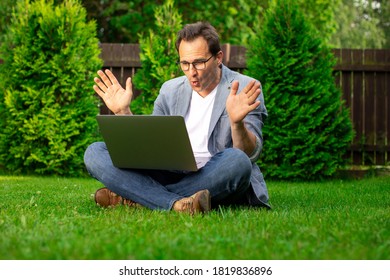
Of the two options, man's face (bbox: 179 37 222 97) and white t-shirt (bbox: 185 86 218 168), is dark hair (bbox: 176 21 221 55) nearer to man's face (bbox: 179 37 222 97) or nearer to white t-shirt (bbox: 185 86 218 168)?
man's face (bbox: 179 37 222 97)

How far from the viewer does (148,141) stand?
13.0 ft

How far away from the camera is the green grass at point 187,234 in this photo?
2576mm

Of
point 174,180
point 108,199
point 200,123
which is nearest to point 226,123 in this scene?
point 200,123

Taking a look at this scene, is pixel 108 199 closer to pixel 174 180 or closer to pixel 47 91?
pixel 174 180

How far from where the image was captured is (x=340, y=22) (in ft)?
89.6

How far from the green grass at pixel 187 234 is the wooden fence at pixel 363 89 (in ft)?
16.9

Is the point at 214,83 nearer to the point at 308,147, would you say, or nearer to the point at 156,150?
the point at 156,150

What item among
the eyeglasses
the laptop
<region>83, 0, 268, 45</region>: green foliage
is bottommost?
the laptop

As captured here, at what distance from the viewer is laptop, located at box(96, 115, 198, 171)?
3822 millimetres

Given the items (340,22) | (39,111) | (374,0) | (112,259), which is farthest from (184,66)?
(374,0)

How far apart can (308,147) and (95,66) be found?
3.23 metres

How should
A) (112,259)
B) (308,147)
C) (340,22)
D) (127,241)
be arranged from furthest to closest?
(340,22), (308,147), (127,241), (112,259)

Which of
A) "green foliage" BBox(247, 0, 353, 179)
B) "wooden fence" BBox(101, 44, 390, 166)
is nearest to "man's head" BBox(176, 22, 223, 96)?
"green foliage" BBox(247, 0, 353, 179)

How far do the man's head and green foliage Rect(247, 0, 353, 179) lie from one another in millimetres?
3976
